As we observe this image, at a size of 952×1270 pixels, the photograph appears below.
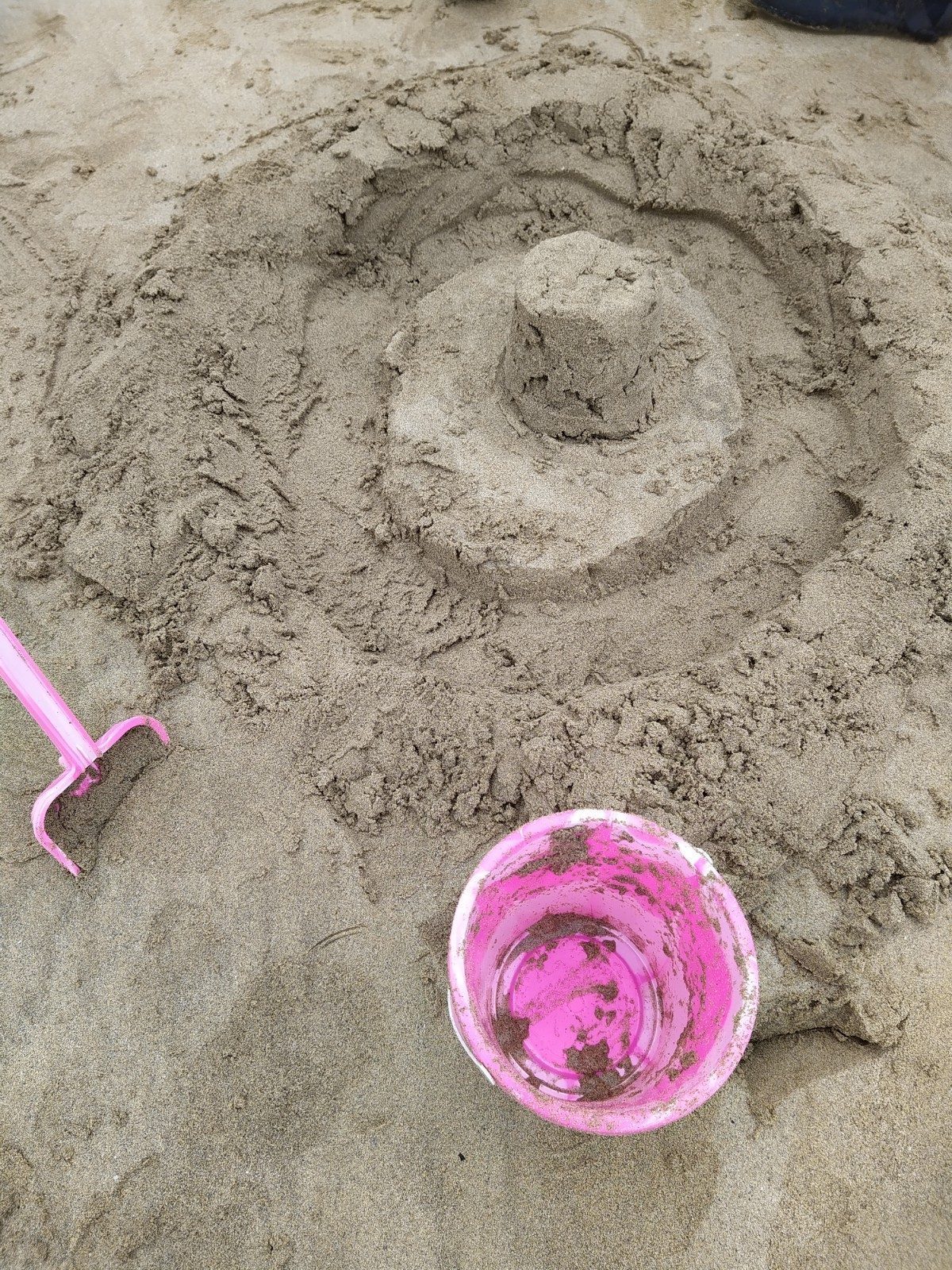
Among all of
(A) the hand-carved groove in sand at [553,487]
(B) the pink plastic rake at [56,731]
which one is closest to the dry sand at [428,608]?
(A) the hand-carved groove in sand at [553,487]

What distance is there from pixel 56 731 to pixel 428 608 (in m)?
0.97

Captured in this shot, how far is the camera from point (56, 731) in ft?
5.45

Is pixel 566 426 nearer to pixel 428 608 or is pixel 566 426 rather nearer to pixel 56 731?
pixel 428 608

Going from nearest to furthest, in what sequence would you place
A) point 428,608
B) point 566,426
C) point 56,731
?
point 56,731 < point 428,608 < point 566,426

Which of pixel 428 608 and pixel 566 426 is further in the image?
pixel 566 426

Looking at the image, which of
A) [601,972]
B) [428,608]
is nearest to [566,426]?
[428,608]

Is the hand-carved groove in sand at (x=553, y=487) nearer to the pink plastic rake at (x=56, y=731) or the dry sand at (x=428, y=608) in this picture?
the dry sand at (x=428, y=608)

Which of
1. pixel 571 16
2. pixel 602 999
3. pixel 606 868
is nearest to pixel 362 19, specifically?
pixel 571 16

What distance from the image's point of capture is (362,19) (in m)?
3.15

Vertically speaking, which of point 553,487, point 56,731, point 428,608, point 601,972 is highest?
point 56,731

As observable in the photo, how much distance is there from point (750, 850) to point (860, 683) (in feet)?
1.62

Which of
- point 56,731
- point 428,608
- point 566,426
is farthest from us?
point 566,426

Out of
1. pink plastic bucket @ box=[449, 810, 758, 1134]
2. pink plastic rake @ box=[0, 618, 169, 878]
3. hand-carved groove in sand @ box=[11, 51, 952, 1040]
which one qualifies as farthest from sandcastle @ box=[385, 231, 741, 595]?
pink plastic rake @ box=[0, 618, 169, 878]

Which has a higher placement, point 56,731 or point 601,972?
point 56,731
